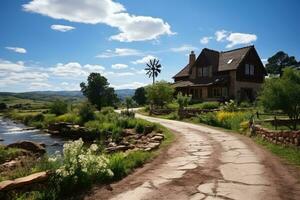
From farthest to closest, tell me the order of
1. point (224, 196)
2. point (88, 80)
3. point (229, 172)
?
point (88, 80) → point (229, 172) → point (224, 196)

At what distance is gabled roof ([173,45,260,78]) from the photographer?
43.8m

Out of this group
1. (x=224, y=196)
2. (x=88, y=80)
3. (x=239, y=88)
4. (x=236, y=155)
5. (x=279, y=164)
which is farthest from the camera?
(x=88, y=80)

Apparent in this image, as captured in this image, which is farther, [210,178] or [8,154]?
[8,154]

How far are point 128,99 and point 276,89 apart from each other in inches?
1045

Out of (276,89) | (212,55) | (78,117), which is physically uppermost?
(212,55)

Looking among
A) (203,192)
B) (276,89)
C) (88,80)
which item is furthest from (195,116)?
(88,80)

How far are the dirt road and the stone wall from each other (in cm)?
117

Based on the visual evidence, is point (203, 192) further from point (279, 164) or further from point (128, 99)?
point (128, 99)

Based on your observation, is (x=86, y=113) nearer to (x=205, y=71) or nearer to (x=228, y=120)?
(x=228, y=120)

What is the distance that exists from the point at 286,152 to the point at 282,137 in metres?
1.43

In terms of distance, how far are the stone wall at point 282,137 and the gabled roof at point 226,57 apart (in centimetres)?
2872

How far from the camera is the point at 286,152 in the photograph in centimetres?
1173

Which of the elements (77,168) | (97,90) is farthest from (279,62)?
(77,168)

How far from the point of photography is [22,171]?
8.38 meters
